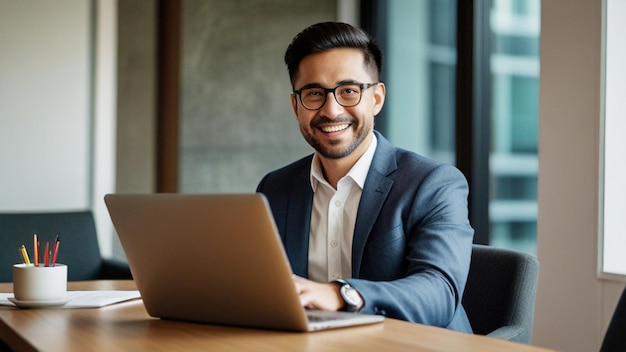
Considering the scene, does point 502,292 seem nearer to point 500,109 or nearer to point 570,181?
point 570,181

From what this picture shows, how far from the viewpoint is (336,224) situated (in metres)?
2.20

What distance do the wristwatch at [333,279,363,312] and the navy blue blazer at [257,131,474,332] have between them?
0.04ft

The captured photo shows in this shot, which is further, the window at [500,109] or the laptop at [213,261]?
the window at [500,109]

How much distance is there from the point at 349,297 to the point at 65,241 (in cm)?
231

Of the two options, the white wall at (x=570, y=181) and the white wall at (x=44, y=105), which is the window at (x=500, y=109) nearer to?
the white wall at (x=570, y=181)

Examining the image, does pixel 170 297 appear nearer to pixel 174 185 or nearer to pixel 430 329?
pixel 430 329

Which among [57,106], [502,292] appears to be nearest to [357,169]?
[502,292]

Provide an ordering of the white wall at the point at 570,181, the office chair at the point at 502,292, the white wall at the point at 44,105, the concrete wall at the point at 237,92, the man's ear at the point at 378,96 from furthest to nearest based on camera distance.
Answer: the concrete wall at the point at 237,92 → the white wall at the point at 44,105 → the white wall at the point at 570,181 → the man's ear at the point at 378,96 → the office chair at the point at 502,292

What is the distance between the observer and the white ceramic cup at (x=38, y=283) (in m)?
1.88

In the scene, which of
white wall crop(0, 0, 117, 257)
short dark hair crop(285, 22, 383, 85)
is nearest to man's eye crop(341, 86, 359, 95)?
short dark hair crop(285, 22, 383, 85)

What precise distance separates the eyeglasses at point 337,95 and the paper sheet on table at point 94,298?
25.2 inches

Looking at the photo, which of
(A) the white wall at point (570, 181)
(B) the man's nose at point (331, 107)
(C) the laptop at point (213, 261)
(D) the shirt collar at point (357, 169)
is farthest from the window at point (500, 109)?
(C) the laptop at point (213, 261)

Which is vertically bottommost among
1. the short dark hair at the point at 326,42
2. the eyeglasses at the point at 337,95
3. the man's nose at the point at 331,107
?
the man's nose at the point at 331,107

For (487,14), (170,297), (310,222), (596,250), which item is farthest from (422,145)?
(170,297)
